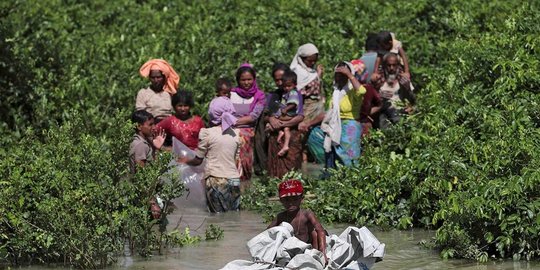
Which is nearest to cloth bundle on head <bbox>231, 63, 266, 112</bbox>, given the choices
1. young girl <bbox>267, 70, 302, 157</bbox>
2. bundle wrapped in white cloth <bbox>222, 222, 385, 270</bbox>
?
young girl <bbox>267, 70, 302, 157</bbox>

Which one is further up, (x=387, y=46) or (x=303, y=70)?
(x=387, y=46)

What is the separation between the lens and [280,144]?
14.2 m

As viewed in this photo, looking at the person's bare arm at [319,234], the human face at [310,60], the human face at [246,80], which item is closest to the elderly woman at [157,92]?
the human face at [246,80]

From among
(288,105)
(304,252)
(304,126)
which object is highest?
(288,105)

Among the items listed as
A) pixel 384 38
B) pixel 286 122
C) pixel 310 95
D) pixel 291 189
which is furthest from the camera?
pixel 384 38

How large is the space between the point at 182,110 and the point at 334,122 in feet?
5.53

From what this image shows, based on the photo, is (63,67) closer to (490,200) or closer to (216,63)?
(216,63)

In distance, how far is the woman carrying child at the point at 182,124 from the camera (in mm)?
13508

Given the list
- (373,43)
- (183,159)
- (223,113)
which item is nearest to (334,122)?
(223,113)

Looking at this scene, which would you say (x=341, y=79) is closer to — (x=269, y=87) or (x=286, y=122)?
(x=286, y=122)

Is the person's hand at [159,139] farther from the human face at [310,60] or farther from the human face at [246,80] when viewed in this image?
the human face at [310,60]

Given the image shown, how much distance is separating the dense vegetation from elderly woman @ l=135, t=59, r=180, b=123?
0.72 meters

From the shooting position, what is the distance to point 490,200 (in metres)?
10.2

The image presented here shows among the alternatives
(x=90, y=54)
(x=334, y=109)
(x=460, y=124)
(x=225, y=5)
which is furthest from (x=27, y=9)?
(x=460, y=124)
